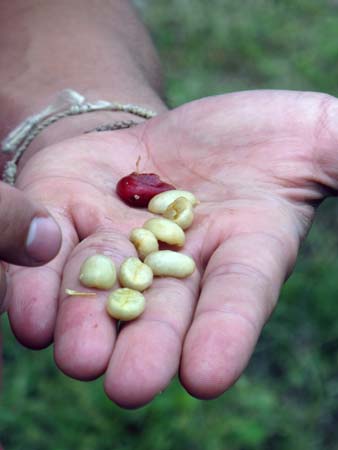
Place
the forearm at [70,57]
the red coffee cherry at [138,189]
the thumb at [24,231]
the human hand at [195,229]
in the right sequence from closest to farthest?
the thumb at [24,231], the human hand at [195,229], the red coffee cherry at [138,189], the forearm at [70,57]

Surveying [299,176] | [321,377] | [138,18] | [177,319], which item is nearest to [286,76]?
[138,18]

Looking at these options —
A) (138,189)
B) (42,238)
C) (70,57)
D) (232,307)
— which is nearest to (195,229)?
(138,189)

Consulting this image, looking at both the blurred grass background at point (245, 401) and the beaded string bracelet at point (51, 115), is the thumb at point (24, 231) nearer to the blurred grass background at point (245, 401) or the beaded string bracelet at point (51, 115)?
the beaded string bracelet at point (51, 115)

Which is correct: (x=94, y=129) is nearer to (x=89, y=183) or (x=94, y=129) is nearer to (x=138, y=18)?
(x=89, y=183)

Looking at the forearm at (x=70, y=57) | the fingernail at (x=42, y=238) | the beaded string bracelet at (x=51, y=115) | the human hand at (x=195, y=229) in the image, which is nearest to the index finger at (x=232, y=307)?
the human hand at (x=195, y=229)

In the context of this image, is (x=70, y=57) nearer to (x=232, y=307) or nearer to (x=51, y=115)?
(x=51, y=115)
